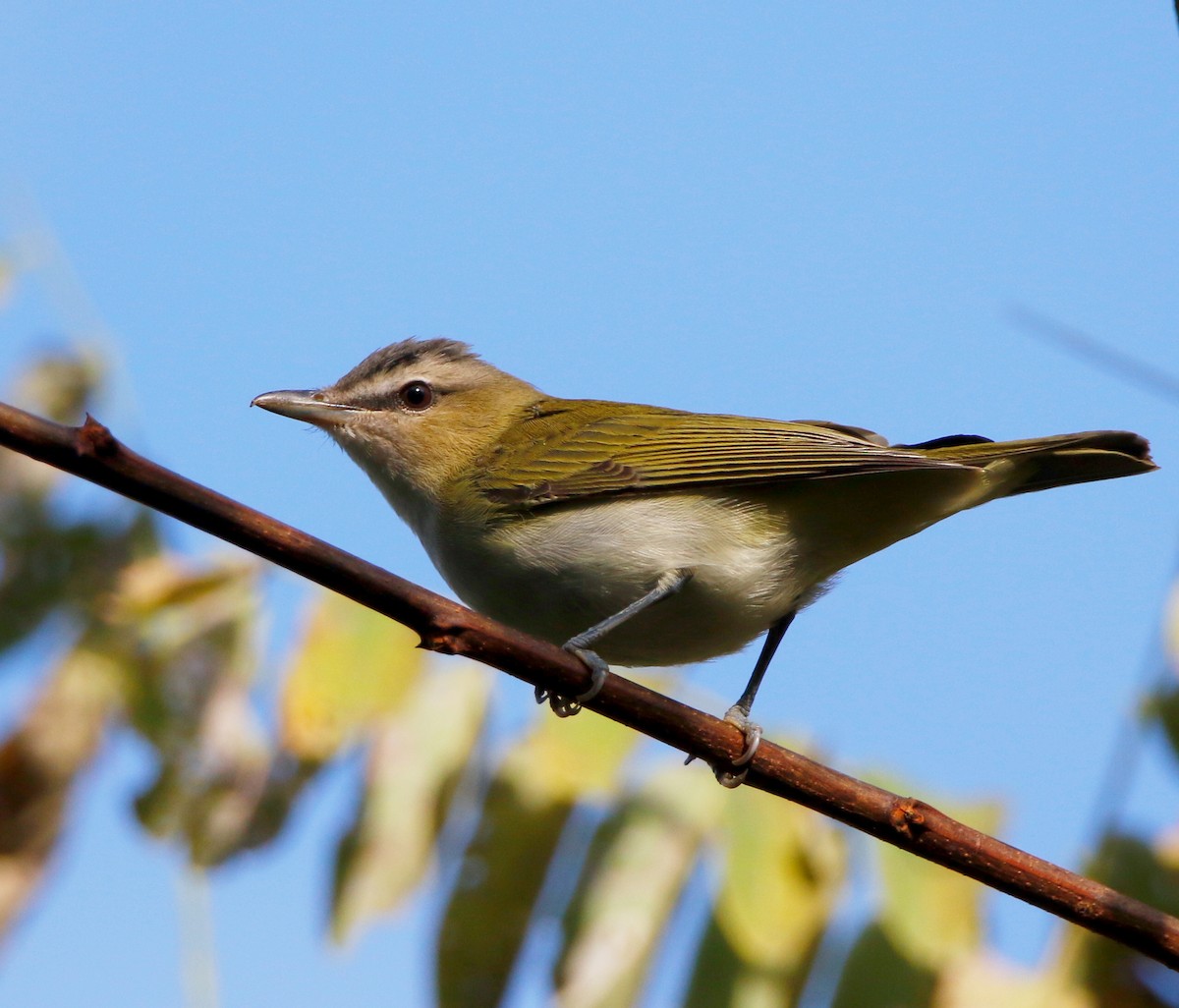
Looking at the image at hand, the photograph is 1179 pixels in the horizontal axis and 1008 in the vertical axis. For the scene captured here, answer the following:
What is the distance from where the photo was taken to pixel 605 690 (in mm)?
3012

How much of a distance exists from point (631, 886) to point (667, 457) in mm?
1368

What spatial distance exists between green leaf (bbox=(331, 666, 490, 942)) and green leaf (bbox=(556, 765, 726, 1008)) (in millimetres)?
537

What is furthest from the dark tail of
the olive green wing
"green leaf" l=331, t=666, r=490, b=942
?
"green leaf" l=331, t=666, r=490, b=942

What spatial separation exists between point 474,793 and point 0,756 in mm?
1609

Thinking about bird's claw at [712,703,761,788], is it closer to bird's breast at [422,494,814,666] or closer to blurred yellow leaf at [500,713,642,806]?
bird's breast at [422,494,814,666]

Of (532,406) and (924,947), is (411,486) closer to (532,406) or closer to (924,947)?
(532,406)

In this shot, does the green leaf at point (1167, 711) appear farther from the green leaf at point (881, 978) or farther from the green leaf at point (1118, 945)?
the green leaf at point (881, 978)

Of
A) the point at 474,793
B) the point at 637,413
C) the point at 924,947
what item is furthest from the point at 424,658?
the point at 924,947

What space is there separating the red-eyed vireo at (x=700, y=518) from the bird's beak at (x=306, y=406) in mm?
597

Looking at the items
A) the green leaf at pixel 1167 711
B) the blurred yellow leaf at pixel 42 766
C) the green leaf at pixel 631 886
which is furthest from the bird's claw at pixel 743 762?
the blurred yellow leaf at pixel 42 766

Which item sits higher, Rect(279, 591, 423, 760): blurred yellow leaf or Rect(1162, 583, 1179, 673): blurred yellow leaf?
Rect(1162, 583, 1179, 673): blurred yellow leaf

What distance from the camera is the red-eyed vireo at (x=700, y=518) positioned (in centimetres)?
405

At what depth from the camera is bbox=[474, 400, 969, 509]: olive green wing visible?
4.01 meters

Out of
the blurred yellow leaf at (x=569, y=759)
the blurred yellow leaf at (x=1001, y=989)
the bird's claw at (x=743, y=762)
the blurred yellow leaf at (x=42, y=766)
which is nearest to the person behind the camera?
the bird's claw at (x=743, y=762)
